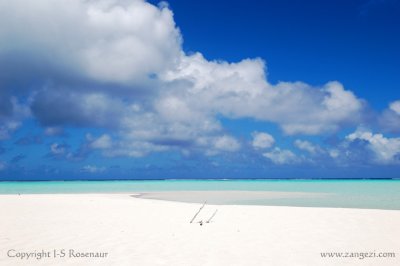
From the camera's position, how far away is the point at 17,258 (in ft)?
32.9

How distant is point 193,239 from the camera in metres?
12.9

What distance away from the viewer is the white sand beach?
1010cm

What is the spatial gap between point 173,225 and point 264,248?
18.9 feet

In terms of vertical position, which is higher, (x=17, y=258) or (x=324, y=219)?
(x=324, y=219)

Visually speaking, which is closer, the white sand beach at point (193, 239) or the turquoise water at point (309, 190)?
the white sand beach at point (193, 239)

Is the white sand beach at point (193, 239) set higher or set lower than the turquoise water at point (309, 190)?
lower

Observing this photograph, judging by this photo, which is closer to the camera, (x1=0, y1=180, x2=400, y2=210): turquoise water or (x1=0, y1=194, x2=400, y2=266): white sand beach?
(x1=0, y1=194, x2=400, y2=266): white sand beach

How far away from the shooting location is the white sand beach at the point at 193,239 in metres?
10.1

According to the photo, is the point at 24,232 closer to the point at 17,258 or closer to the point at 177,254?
the point at 17,258

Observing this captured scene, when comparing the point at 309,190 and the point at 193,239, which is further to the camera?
the point at 309,190

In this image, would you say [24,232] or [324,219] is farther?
[324,219]

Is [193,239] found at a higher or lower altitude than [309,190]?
lower

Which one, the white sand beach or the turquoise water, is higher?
the turquoise water

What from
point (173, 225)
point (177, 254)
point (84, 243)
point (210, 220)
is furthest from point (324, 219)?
point (84, 243)
